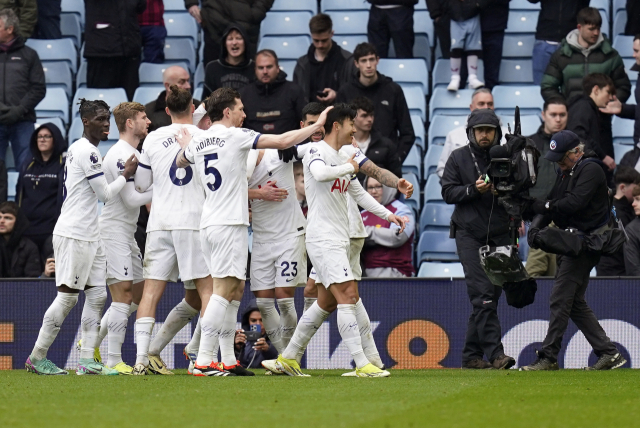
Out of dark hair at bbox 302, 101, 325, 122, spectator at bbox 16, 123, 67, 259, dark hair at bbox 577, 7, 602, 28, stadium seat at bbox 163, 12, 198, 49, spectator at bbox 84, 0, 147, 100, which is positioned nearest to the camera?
dark hair at bbox 302, 101, 325, 122

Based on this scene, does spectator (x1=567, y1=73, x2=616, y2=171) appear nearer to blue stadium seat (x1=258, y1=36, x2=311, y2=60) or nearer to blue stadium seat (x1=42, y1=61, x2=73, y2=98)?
blue stadium seat (x1=258, y1=36, x2=311, y2=60)

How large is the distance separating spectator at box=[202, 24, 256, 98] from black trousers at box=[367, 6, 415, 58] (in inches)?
79.7

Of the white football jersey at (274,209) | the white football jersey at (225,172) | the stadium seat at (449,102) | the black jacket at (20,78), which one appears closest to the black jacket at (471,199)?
the white football jersey at (274,209)

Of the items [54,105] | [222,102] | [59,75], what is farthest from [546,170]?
[59,75]

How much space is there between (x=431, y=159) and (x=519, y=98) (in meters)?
1.69

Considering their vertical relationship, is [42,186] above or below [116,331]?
above

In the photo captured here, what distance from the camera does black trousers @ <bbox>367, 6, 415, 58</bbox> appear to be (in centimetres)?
1463

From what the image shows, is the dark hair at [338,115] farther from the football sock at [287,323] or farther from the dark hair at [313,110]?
the football sock at [287,323]

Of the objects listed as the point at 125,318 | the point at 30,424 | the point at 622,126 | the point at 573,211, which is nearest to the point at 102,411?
the point at 30,424

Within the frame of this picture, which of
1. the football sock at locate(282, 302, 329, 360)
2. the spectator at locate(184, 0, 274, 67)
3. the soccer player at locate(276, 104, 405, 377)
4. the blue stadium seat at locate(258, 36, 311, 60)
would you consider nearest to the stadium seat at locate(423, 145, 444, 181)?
the spectator at locate(184, 0, 274, 67)

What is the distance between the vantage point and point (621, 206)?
39.9ft

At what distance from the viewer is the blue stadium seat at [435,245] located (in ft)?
42.9

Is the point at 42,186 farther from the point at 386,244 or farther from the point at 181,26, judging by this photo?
the point at 181,26

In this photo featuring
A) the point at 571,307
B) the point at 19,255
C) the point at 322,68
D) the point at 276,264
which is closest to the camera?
the point at 276,264
